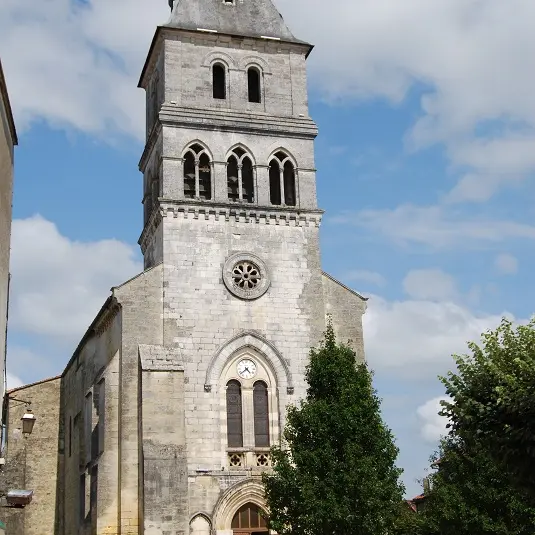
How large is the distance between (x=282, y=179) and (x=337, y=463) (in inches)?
509

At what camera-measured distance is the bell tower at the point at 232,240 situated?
28.4 metres

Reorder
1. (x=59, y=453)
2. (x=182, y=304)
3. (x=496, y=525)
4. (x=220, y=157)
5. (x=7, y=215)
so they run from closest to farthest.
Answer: (x=7, y=215) < (x=496, y=525) < (x=182, y=304) < (x=220, y=157) < (x=59, y=453)

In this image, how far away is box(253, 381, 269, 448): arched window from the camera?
29094mm

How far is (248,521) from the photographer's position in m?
28.1

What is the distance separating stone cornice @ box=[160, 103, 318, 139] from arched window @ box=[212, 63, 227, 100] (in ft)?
4.00

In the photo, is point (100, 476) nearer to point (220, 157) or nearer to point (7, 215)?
point (7, 215)

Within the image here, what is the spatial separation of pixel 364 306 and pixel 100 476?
425 inches

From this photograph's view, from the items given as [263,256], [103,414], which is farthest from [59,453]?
[263,256]

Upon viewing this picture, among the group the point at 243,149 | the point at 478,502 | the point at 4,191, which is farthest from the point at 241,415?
the point at 4,191

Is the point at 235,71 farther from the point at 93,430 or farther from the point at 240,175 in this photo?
the point at 93,430

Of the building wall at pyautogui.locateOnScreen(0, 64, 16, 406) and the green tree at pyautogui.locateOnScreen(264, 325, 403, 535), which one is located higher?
the building wall at pyautogui.locateOnScreen(0, 64, 16, 406)

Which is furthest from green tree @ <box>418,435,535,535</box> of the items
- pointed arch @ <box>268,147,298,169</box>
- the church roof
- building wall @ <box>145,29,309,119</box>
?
the church roof

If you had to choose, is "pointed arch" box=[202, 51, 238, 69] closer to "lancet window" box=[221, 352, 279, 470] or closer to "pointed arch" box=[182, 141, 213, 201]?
"pointed arch" box=[182, 141, 213, 201]

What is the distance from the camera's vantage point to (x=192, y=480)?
1089 inches
